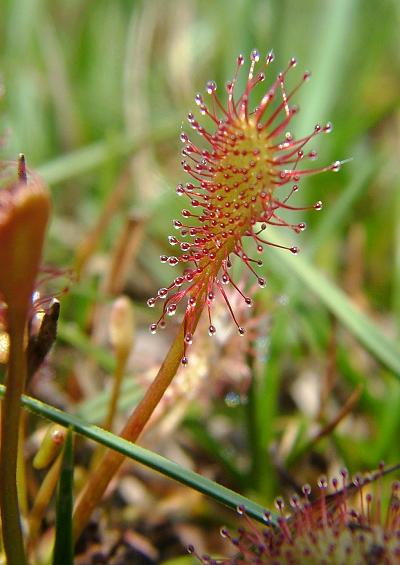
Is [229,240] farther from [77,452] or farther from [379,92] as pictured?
[379,92]

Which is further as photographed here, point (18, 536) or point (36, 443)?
point (36, 443)

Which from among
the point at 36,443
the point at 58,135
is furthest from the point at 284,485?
the point at 58,135

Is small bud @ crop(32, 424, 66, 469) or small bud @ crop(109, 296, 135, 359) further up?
small bud @ crop(109, 296, 135, 359)

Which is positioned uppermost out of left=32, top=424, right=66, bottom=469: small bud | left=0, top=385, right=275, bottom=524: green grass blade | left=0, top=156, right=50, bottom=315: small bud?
left=0, top=156, right=50, bottom=315: small bud

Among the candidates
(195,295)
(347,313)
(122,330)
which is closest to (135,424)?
(195,295)

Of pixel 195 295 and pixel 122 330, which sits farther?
pixel 122 330

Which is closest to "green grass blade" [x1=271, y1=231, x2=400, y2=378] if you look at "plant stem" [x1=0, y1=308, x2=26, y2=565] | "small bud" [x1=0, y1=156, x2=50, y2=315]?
"plant stem" [x1=0, y1=308, x2=26, y2=565]

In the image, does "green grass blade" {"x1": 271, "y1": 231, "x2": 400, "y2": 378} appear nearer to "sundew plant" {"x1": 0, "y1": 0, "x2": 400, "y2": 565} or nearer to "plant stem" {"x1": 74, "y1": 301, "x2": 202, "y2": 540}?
"sundew plant" {"x1": 0, "y1": 0, "x2": 400, "y2": 565}

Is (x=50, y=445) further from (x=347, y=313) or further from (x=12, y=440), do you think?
(x=347, y=313)
